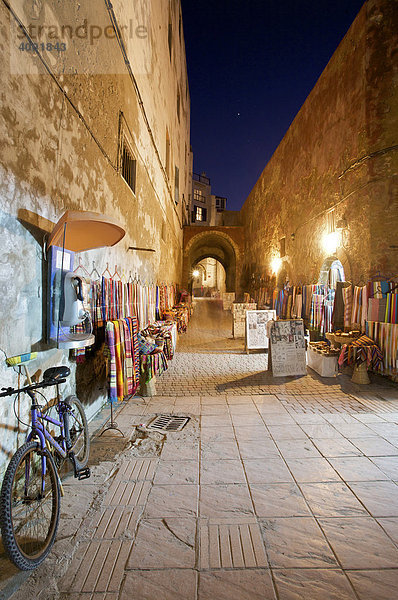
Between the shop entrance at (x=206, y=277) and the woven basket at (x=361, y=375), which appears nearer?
the woven basket at (x=361, y=375)

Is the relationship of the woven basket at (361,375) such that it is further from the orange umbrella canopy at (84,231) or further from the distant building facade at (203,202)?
the distant building facade at (203,202)

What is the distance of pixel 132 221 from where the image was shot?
621cm

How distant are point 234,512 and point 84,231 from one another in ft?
10.4

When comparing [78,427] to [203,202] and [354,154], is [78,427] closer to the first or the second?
[354,154]

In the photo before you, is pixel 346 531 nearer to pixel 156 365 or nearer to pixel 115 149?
pixel 156 365

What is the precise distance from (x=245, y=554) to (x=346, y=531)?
0.80m

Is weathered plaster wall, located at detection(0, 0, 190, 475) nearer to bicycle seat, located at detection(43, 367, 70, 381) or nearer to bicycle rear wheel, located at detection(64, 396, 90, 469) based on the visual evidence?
bicycle seat, located at detection(43, 367, 70, 381)

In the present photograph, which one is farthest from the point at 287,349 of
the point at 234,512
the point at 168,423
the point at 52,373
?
the point at 52,373

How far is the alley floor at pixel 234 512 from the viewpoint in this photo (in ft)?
5.64

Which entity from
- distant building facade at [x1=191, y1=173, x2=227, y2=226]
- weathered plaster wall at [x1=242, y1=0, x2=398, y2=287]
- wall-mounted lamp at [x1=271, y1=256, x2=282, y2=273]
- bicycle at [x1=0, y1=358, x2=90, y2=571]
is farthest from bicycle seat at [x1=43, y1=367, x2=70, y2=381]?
distant building facade at [x1=191, y1=173, x2=227, y2=226]

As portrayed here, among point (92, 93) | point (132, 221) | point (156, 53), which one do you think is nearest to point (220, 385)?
point (132, 221)

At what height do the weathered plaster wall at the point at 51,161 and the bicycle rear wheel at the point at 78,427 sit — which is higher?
the weathered plaster wall at the point at 51,161

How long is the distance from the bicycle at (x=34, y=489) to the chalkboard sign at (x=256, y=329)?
6087 mm

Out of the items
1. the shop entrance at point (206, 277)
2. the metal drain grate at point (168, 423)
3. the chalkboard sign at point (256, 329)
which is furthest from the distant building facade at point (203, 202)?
the metal drain grate at point (168, 423)
